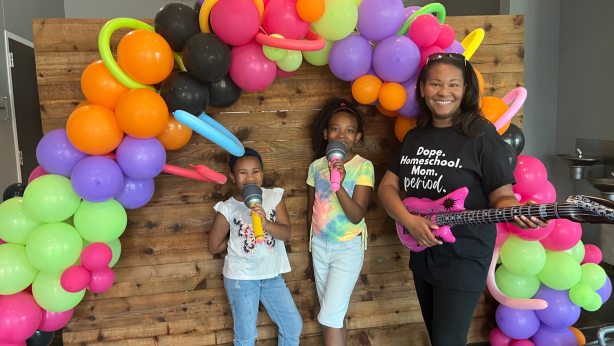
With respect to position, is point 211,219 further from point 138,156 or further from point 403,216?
point 403,216

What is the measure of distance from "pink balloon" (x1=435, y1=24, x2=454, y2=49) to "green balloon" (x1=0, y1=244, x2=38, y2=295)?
7.02 ft

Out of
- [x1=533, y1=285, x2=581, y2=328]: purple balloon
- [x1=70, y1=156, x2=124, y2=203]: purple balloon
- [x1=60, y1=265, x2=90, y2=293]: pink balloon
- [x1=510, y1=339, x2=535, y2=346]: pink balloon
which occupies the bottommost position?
[x1=510, y1=339, x2=535, y2=346]: pink balloon

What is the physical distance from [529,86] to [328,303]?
3773 mm

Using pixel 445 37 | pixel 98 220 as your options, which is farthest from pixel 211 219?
pixel 445 37

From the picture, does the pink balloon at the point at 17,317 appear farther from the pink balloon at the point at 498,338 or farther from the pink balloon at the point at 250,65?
the pink balloon at the point at 498,338

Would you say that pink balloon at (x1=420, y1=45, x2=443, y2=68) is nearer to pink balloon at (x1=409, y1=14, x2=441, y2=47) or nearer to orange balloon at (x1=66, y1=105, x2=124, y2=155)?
pink balloon at (x1=409, y1=14, x2=441, y2=47)

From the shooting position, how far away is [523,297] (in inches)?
85.9

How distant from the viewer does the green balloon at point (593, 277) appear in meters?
2.19

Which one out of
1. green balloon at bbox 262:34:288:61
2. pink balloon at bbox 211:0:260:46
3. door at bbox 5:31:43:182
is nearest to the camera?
pink balloon at bbox 211:0:260:46

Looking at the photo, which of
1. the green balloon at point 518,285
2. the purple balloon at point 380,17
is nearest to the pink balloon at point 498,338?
the green balloon at point 518,285

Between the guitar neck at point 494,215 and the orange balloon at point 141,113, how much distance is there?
1.21 meters

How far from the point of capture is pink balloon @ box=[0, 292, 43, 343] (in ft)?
5.62

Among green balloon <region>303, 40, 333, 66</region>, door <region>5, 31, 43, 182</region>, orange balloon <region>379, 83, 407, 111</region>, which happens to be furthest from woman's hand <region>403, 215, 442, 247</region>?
door <region>5, 31, 43, 182</region>

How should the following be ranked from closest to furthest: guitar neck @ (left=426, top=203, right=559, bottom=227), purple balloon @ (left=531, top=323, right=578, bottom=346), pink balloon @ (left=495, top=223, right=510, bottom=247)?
1. guitar neck @ (left=426, top=203, right=559, bottom=227)
2. pink balloon @ (left=495, top=223, right=510, bottom=247)
3. purple balloon @ (left=531, top=323, right=578, bottom=346)
